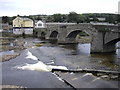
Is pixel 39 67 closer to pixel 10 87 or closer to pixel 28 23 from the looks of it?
pixel 10 87

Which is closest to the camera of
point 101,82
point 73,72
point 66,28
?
point 101,82

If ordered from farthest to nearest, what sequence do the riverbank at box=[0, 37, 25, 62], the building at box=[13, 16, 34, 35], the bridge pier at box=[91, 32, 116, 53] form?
the building at box=[13, 16, 34, 35] → the bridge pier at box=[91, 32, 116, 53] → the riverbank at box=[0, 37, 25, 62]

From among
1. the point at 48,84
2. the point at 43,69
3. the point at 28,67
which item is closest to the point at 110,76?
the point at 48,84

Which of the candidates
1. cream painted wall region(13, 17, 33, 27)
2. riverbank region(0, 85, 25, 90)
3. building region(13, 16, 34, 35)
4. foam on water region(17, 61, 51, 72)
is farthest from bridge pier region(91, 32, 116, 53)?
cream painted wall region(13, 17, 33, 27)

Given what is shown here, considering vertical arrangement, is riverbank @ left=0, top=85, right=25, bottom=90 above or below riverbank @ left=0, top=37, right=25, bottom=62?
below

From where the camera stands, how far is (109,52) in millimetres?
47688

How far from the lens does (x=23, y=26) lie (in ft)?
331

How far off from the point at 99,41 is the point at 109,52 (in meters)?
3.24

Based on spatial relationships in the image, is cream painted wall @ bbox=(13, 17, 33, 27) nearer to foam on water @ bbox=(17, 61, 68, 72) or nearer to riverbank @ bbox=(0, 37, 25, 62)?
riverbank @ bbox=(0, 37, 25, 62)

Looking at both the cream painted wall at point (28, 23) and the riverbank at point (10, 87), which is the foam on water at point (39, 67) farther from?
the cream painted wall at point (28, 23)

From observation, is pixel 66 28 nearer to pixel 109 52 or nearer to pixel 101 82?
pixel 109 52

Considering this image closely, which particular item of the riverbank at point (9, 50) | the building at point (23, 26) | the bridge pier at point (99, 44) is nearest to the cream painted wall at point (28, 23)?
the building at point (23, 26)

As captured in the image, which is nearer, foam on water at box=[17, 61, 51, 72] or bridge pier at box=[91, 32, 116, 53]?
foam on water at box=[17, 61, 51, 72]

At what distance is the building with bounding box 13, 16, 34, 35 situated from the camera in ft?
326
